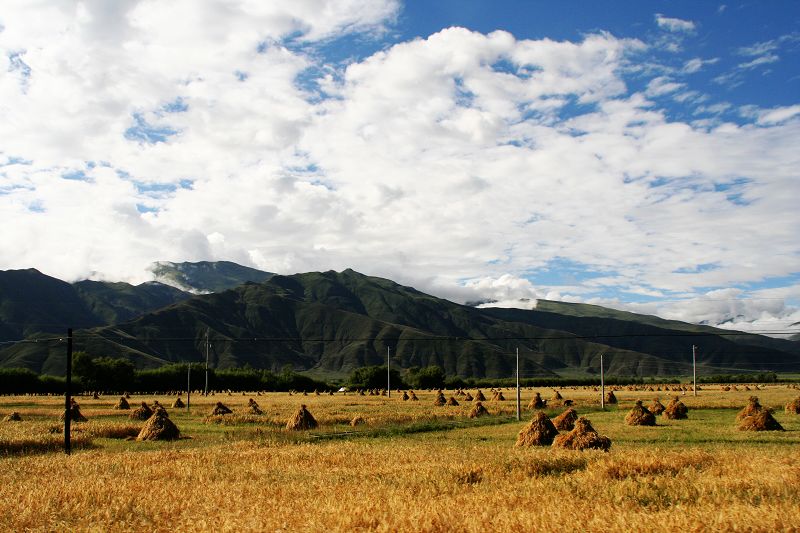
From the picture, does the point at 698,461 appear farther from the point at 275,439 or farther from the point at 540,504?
the point at 275,439

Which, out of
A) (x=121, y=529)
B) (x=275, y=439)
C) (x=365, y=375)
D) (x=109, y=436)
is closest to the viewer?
(x=121, y=529)

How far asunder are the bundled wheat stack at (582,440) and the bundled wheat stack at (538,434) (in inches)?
83.3

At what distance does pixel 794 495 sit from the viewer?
48.7ft

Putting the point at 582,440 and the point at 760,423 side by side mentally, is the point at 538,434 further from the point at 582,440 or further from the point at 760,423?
the point at 760,423

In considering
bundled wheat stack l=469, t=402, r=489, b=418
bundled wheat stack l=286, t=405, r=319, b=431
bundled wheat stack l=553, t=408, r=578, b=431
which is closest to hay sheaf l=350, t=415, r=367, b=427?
bundled wheat stack l=286, t=405, r=319, b=431

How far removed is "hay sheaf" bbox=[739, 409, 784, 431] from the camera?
37094mm

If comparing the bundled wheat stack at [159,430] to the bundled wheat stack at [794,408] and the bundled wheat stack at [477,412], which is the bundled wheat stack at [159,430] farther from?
the bundled wheat stack at [794,408]

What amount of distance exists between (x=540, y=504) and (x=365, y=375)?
14829 cm

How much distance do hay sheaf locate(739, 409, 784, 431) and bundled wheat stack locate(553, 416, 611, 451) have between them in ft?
50.4

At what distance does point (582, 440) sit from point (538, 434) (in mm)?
3763

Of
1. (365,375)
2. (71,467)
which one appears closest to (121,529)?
(71,467)

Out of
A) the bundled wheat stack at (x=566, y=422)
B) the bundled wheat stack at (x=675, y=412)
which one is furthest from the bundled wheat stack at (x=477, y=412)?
the bundled wheat stack at (x=566, y=422)

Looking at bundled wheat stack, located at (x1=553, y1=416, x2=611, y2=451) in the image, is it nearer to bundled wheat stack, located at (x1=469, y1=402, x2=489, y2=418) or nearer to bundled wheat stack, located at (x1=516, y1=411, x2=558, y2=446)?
bundled wheat stack, located at (x1=516, y1=411, x2=558, y2=446)

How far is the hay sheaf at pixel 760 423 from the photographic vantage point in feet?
122
